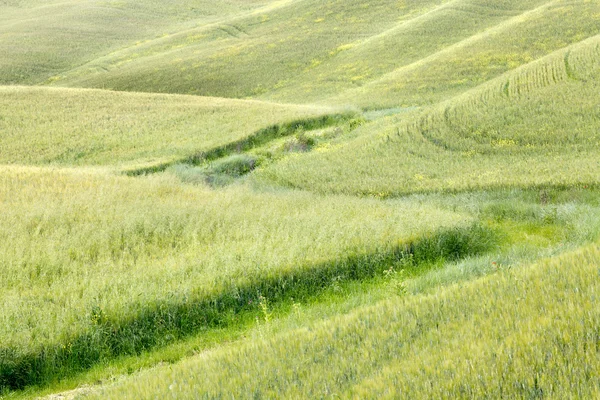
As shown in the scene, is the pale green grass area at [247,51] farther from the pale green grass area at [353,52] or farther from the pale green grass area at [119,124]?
the pale green grass area at [119,124]

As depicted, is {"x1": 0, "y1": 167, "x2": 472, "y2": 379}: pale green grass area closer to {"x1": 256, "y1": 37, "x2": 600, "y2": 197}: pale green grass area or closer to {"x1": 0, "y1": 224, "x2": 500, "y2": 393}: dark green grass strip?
{"x1": 0, "y1": 224, "x2": 500, "y2": 393}: dark green grass strip

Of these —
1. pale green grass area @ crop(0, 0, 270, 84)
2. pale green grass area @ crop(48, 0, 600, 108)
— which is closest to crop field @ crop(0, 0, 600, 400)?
pale green grass area @ crop(48, 0, 600, 108)

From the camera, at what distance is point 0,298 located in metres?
8.77

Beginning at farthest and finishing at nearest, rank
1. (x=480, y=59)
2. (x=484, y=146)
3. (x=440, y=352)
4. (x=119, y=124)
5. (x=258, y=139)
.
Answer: (x=480, y=59) → (x=119, y=124) → (x=258, y=139) → (x=484, y=146) → (x=440, y=352)

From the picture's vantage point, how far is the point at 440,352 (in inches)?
193

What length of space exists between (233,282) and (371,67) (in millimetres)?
48078

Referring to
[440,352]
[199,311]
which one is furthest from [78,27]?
[440,352]

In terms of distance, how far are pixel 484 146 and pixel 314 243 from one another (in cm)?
1312

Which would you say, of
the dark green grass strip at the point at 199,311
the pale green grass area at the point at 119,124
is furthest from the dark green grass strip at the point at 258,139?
the dark green grass strip at the point at 199,311

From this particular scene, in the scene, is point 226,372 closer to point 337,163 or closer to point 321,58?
point 337,163

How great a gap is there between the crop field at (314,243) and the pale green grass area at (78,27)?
112ft

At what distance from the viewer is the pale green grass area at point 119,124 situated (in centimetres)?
3027

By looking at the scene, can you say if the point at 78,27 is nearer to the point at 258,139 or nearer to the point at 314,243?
the point at 258,139

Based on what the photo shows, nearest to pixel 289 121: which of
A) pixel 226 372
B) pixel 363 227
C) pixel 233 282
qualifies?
pixel 363 227
